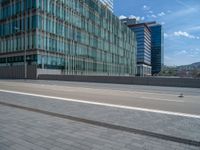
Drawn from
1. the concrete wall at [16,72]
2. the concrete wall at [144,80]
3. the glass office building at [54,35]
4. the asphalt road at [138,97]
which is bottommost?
the asphalt road at [138,97]

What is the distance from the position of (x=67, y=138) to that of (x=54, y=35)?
46511 mm

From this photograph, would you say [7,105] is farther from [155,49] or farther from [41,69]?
[155,49]

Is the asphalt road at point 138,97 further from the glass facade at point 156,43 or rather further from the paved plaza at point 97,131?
the glass facade at point 156,43

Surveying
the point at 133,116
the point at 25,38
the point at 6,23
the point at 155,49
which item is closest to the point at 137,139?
the point at 133,116

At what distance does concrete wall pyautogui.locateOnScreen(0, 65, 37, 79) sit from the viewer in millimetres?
45281

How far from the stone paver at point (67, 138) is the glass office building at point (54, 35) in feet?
131

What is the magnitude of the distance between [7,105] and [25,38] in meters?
41.2

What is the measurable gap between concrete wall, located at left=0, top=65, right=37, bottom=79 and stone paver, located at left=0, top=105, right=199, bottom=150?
4004 centimetres

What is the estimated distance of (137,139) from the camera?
489cm

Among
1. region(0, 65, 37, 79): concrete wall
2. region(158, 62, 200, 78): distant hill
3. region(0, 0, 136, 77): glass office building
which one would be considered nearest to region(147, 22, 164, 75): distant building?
region(158, 62, 200, 78): distant hill

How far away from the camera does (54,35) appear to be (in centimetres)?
4922

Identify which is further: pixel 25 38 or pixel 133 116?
pixel 25 38

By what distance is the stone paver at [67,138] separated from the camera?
4.36 m

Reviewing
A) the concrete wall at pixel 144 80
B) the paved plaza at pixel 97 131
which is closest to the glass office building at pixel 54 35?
the concrete wall at pixel 144 80
